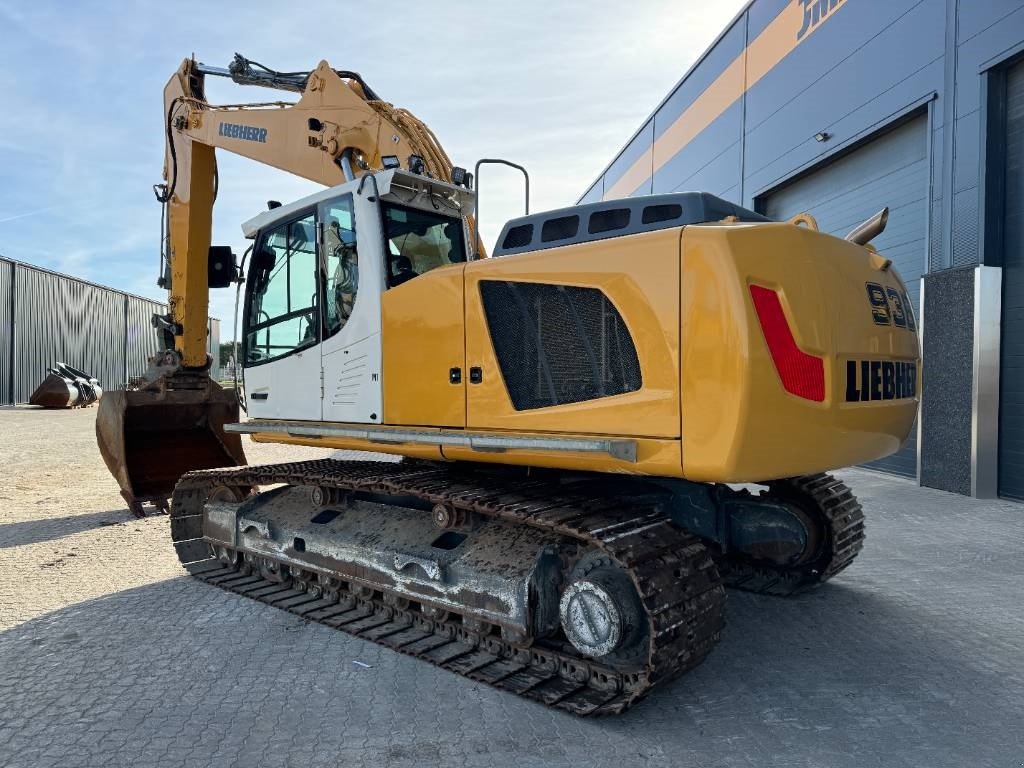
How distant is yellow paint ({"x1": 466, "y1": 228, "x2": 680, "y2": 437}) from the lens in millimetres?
3020

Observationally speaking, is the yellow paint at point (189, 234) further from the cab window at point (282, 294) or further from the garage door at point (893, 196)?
the garage door at point (893, 196)

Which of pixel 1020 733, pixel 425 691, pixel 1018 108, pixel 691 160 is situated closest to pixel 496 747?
pixel 425 691

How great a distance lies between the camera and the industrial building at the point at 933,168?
27.0 ft

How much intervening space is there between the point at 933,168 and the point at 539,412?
8246 mm

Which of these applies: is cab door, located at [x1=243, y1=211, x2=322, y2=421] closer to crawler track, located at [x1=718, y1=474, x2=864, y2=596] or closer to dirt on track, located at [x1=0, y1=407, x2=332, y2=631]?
dirt on track, located at [x1=0, y1=407, x2=332, y2=631]

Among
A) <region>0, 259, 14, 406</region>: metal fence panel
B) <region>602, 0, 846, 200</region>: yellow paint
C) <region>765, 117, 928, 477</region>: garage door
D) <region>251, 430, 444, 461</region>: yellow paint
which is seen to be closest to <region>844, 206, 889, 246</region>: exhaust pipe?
<region>251, 430, 444, 461</region>: yellow paint

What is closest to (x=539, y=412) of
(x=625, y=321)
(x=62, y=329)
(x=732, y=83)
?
(x=625, y=321)

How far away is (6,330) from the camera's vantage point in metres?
26.6

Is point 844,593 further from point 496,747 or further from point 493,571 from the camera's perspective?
point 496,747

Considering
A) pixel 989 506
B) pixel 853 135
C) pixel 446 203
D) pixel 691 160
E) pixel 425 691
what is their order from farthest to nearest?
pixel 691 160 < pixel 853 135 < pixel 989 506 < pixel 446 203 < pixel 425 691

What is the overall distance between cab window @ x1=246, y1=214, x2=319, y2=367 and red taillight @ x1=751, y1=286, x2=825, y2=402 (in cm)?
289

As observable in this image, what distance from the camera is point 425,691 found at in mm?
3459

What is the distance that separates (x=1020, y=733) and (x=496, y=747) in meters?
2.27

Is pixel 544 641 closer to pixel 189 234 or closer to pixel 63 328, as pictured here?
pixel 189 234
